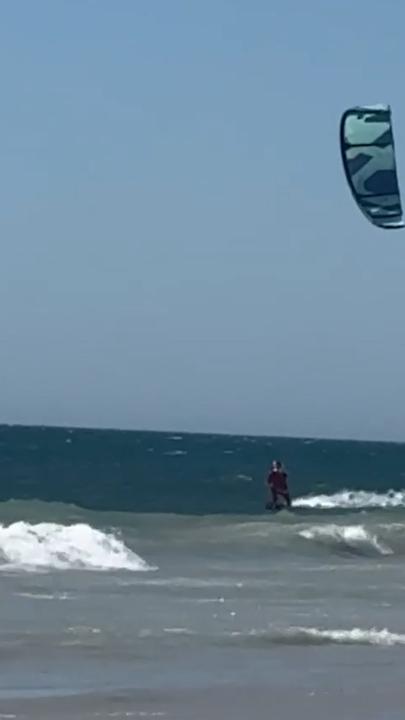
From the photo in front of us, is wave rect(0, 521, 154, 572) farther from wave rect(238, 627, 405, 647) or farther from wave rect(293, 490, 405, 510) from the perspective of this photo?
wave rect(293, 490, 405, 510)

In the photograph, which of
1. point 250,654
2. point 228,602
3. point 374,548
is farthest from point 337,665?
point 374,548

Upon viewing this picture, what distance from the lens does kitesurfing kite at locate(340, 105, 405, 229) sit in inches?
621

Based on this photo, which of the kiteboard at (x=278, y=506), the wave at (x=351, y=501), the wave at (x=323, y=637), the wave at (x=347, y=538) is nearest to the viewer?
the wave at (x=323, y=637)

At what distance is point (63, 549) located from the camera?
2261cm

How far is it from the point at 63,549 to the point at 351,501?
76.1ft

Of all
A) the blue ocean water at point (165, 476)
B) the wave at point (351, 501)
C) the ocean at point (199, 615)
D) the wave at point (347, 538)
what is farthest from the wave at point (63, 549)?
the wave at point (351, 501)

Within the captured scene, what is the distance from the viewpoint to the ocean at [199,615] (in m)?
11.7

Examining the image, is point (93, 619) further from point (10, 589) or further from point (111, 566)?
point (111, 566)

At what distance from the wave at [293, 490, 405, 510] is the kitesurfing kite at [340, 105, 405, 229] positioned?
24.3 meters

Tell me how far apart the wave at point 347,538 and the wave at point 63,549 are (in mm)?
3253

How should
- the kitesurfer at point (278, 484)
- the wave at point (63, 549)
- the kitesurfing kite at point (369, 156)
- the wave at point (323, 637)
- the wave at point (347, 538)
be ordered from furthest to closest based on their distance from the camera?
the kitesurfer at point (278, 484) → the wave at point (347, 538) → the wave at point (63, 549) → the kitesurfing kite at point (369, 156) → the wave at point (323, 637)

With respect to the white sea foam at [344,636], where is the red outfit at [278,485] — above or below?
above

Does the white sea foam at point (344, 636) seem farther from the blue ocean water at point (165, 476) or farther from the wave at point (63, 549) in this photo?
the blue ocean water at point (165, 476)

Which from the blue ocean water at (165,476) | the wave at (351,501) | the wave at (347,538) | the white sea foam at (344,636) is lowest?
the white sea foam at (344,636)
